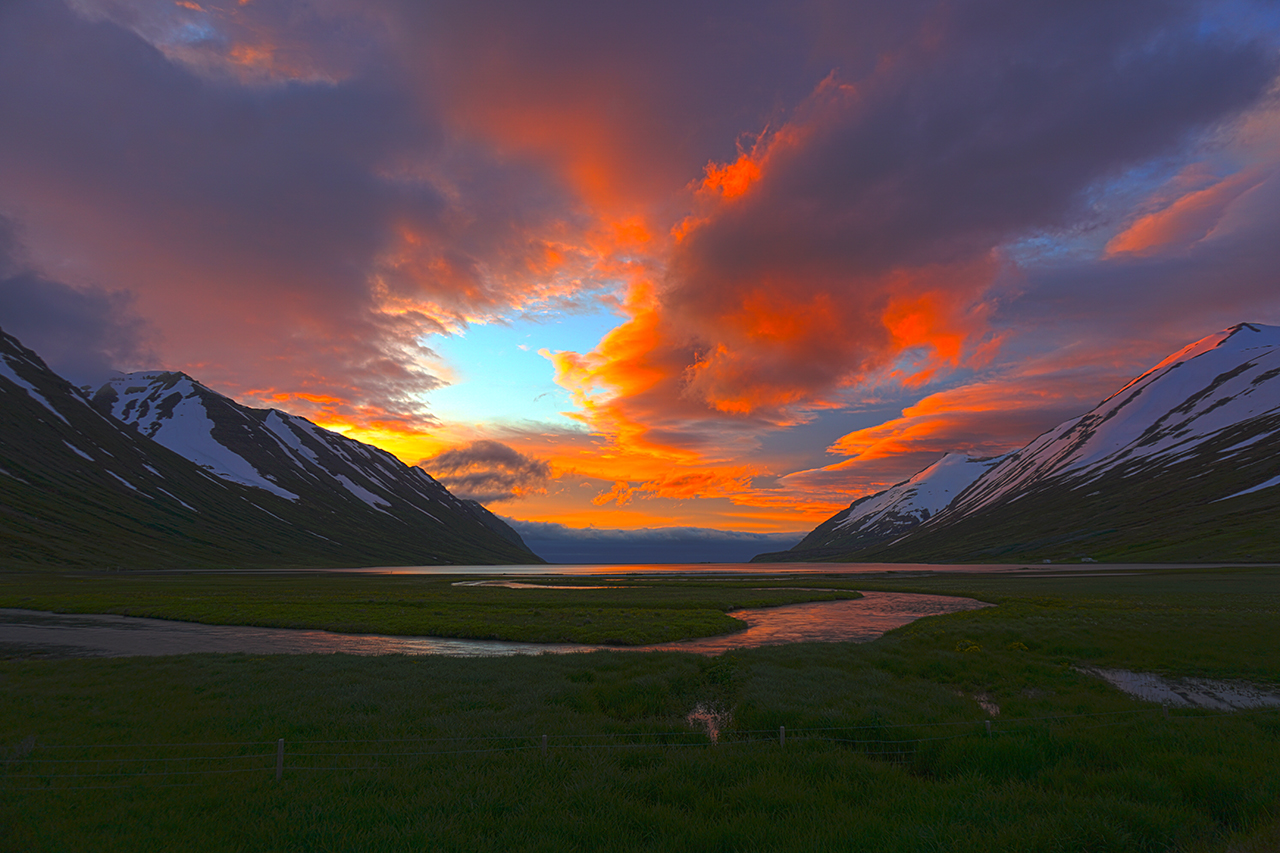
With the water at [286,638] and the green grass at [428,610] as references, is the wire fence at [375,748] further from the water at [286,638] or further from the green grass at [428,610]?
the green grass at [428,610]

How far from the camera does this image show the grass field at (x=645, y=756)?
451 inches

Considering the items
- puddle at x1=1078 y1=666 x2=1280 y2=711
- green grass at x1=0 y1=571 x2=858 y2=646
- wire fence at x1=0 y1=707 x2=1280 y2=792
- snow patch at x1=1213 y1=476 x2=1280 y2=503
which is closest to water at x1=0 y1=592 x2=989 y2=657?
green grass at x1=0 y1=571 x2=858 y2=646

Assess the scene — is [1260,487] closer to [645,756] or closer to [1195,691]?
[1195,691]

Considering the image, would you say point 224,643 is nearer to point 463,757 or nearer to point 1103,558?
point 463,757

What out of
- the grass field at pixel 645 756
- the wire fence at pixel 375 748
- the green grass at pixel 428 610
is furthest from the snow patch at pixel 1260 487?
the wire fence at pixel 375 748

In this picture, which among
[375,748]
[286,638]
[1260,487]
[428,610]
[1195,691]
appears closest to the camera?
[375,748]

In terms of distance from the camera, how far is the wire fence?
14.8m

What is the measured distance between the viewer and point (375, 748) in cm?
1745

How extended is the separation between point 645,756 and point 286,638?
41044mm

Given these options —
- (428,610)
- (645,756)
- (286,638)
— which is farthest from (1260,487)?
(286,638)

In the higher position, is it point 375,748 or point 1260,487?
point 1260,487

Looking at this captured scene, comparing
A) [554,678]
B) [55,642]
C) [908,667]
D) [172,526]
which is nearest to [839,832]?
[554,678]

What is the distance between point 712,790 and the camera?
45.2ft

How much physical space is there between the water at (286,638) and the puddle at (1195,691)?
52.1 ft
